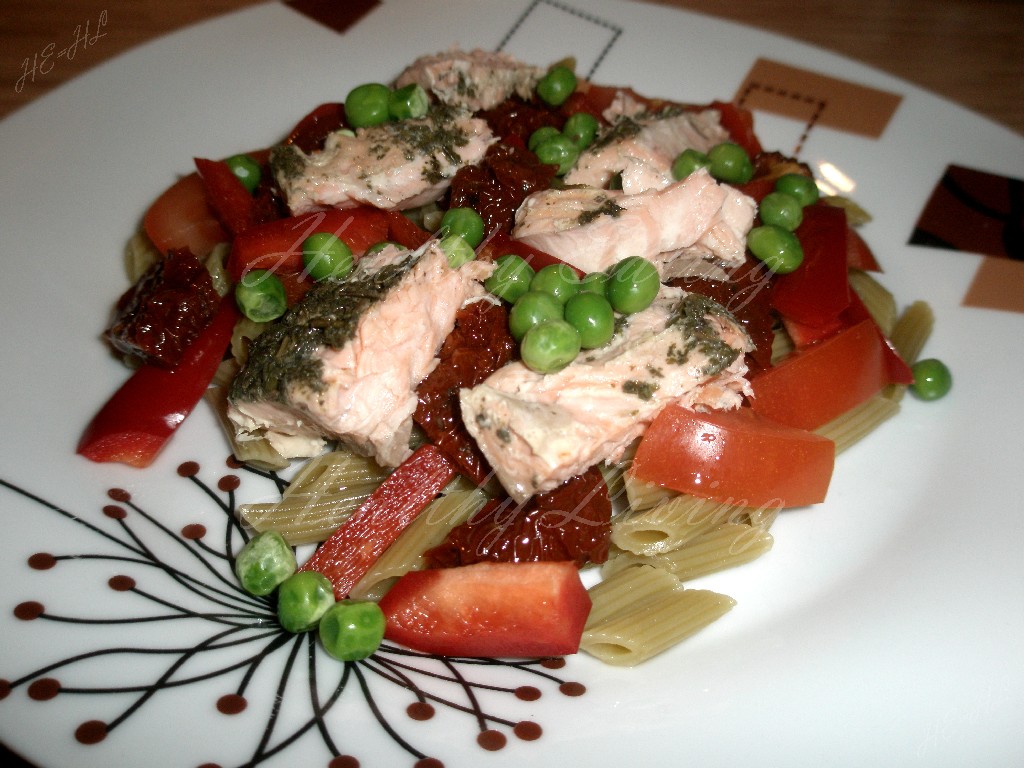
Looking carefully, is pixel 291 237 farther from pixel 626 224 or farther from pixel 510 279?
pixel 626 224

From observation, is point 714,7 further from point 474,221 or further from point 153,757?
point 153,757

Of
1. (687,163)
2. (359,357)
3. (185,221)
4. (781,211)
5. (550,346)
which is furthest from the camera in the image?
(185,221)

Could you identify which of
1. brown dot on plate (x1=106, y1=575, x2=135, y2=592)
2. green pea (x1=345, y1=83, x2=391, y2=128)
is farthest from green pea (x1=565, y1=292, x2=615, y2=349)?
brown dot on plate (x1=106, y1=575, x2=135, y2=592)

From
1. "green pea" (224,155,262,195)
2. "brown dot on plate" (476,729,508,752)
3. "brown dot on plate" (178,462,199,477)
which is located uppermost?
"green pea" (224,155,262,195)

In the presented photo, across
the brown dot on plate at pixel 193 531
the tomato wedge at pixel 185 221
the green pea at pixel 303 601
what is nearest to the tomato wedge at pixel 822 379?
the green pea at pixel 303 601

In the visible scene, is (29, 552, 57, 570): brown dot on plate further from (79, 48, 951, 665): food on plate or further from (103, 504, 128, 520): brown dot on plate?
(79, 48, 951, 665): food on plate

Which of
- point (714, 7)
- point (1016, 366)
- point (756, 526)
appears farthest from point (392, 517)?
point (714, 7)

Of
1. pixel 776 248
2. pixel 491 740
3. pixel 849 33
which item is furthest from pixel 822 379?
pixel 849 33
